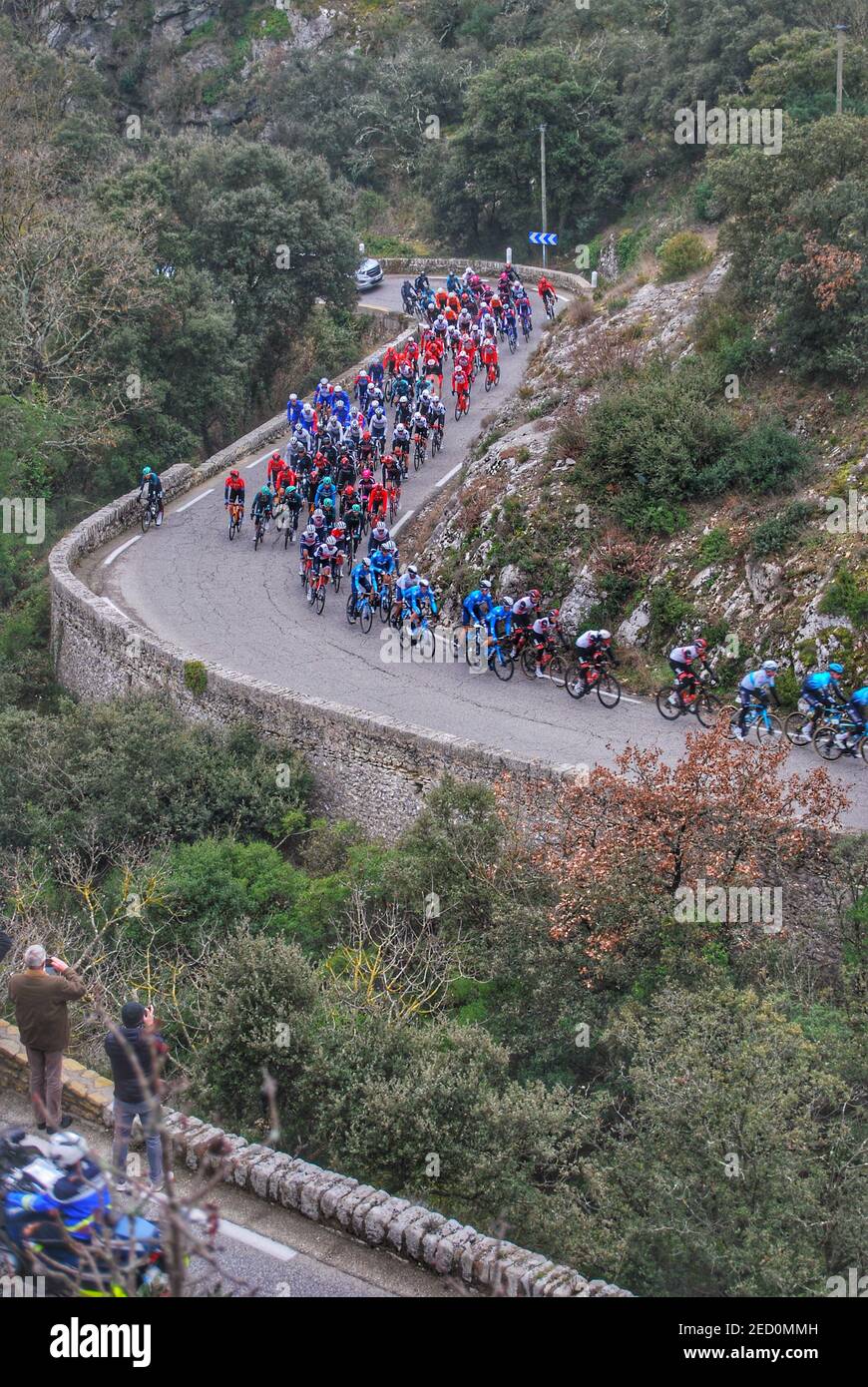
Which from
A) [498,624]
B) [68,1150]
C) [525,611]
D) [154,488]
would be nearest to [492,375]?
[154,488]

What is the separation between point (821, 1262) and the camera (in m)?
10.5

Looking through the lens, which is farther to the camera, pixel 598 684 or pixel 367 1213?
pixel 598 684

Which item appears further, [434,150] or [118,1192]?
[434,150]

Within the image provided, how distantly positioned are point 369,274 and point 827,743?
3523 cm

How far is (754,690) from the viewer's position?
59.3 feet

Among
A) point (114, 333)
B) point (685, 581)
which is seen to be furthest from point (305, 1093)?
point (114, 333)

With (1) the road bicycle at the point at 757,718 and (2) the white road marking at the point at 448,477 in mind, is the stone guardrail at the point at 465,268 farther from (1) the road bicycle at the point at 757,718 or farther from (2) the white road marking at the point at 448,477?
(1) the road bicycle at the point at 757,718

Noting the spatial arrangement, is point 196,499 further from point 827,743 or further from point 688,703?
point 827,743

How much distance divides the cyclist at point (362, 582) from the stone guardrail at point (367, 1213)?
47.3 ft

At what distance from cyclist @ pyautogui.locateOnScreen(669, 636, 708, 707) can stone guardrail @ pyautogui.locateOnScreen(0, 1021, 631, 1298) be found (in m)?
10.6

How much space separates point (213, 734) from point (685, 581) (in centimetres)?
760

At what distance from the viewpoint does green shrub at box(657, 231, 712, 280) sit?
3094 cm

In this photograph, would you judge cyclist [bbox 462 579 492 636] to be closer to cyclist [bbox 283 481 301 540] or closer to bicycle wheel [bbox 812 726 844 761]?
bicycle wheel [bbox 812 726 844 761]
